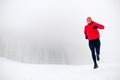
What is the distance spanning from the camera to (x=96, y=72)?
429 centimetres

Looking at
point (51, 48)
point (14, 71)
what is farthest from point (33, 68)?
point (51, 48)

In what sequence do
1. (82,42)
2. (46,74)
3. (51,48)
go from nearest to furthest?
(46,74) < (82,42) < (51,48)

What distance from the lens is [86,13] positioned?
6.59m

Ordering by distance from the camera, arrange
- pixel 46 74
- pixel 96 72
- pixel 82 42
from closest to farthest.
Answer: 1. pixel 96 72
2. pixel 46 74
3. pixel 82 42

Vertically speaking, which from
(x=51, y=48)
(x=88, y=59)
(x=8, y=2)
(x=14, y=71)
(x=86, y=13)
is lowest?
(x=51, y=48)

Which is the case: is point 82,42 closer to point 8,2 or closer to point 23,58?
point 23,58

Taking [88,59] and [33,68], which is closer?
[33,68]

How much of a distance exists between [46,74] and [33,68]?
0.52 metres

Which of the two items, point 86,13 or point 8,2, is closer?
point 8,2

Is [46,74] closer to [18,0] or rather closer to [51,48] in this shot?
[18,0]

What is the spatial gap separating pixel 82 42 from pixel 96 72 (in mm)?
2622

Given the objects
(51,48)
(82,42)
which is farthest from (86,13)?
(51,48)

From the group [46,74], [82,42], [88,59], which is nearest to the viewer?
[46,74]

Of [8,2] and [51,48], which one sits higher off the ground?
[8,2]
